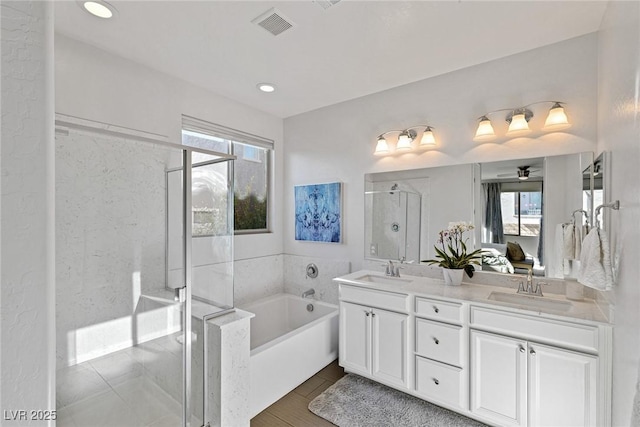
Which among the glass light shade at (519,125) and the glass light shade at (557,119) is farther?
the glass light shade at (519,125)

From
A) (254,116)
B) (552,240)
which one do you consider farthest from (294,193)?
(552,240)

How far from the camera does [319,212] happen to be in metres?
3.35

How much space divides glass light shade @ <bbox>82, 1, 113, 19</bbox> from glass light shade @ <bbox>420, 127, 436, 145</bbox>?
2446mm

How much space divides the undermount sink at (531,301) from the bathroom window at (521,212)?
19.1 inches

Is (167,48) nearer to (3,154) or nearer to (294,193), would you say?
(294,193)

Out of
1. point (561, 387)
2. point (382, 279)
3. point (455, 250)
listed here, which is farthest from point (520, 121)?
point (561, 387)

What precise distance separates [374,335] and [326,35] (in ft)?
7.60

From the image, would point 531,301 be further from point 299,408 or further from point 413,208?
point 299,408

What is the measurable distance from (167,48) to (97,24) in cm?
41

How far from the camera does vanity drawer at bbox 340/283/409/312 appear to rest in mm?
2250

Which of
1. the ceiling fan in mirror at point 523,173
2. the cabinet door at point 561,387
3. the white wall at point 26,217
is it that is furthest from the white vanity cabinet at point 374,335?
the white wall at point 26,217

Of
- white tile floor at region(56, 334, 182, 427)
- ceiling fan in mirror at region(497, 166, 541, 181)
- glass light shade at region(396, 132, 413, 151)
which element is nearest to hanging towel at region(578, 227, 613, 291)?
ceiling fan in mirror at region(497, 166, 541, 181)

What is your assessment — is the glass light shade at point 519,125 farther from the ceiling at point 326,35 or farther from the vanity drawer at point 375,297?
the vanity drawer at point 375,297

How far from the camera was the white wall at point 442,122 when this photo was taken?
2057 mm
